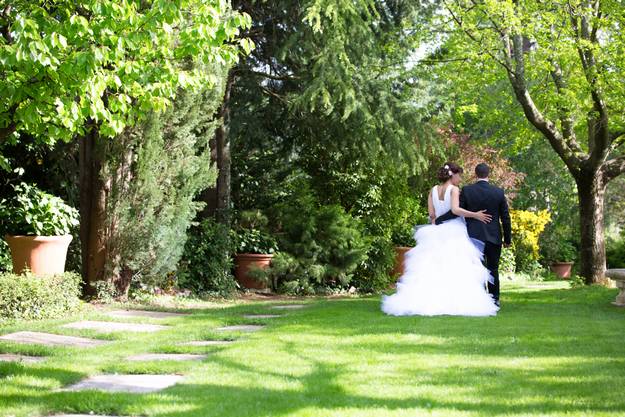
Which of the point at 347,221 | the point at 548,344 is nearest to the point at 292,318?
the point at 548,344

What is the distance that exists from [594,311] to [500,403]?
19.4 feet

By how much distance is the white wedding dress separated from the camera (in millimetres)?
9000

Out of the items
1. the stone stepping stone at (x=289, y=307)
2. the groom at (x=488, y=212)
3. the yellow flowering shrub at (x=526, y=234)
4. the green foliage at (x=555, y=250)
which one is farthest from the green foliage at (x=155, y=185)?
the green foliage at (x=555, y=250)

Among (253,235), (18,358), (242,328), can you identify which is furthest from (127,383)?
(253,235)

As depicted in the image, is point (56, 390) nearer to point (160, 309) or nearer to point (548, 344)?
point (548, 344)

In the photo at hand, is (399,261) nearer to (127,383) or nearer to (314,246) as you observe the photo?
(314,246)

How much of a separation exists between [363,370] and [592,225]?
1114cm

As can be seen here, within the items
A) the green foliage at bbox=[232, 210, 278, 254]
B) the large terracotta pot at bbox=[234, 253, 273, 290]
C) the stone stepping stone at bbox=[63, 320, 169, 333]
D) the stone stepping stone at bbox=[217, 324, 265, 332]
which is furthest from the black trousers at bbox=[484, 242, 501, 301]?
the green foliage at bbox=[232, 210, 278, 254]

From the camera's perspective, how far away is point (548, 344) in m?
6.49

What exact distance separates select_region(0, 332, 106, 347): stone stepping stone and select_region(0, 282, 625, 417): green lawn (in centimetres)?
24

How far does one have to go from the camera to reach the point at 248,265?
14383mm

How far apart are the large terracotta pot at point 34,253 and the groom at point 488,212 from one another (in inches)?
215

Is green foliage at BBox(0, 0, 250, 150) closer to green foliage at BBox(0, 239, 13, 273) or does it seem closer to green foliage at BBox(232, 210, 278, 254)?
green foliage at BBox(0, 239, 13, 273)

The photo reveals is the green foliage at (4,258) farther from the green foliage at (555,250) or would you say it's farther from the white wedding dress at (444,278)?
the green foliage at (555,250)
